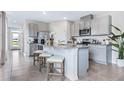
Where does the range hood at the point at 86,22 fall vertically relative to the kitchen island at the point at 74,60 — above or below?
above

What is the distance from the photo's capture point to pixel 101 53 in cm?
522

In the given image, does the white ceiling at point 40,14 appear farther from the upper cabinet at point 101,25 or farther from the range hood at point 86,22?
the upper cabinet at point 101,25

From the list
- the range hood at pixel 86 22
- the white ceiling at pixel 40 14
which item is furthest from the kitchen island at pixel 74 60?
the range hood at pixel 86 22

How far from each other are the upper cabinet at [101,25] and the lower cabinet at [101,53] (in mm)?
744

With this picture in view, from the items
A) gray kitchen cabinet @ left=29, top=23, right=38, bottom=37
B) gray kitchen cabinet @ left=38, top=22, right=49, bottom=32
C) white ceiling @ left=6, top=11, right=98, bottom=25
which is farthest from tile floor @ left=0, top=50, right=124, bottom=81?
gray kitchen cabinet @ left=38, top=22, right=49, bottom=32

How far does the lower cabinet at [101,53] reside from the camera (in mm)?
5047

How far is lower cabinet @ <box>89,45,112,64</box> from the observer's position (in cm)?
505

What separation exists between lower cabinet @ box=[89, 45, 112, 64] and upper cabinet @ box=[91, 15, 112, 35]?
0.74 m

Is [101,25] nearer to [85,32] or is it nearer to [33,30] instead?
[85,32]

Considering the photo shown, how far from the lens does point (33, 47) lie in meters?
6.46

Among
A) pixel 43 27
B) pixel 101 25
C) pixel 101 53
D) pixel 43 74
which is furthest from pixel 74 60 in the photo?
pixel 43 27

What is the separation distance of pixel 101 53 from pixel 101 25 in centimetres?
139
